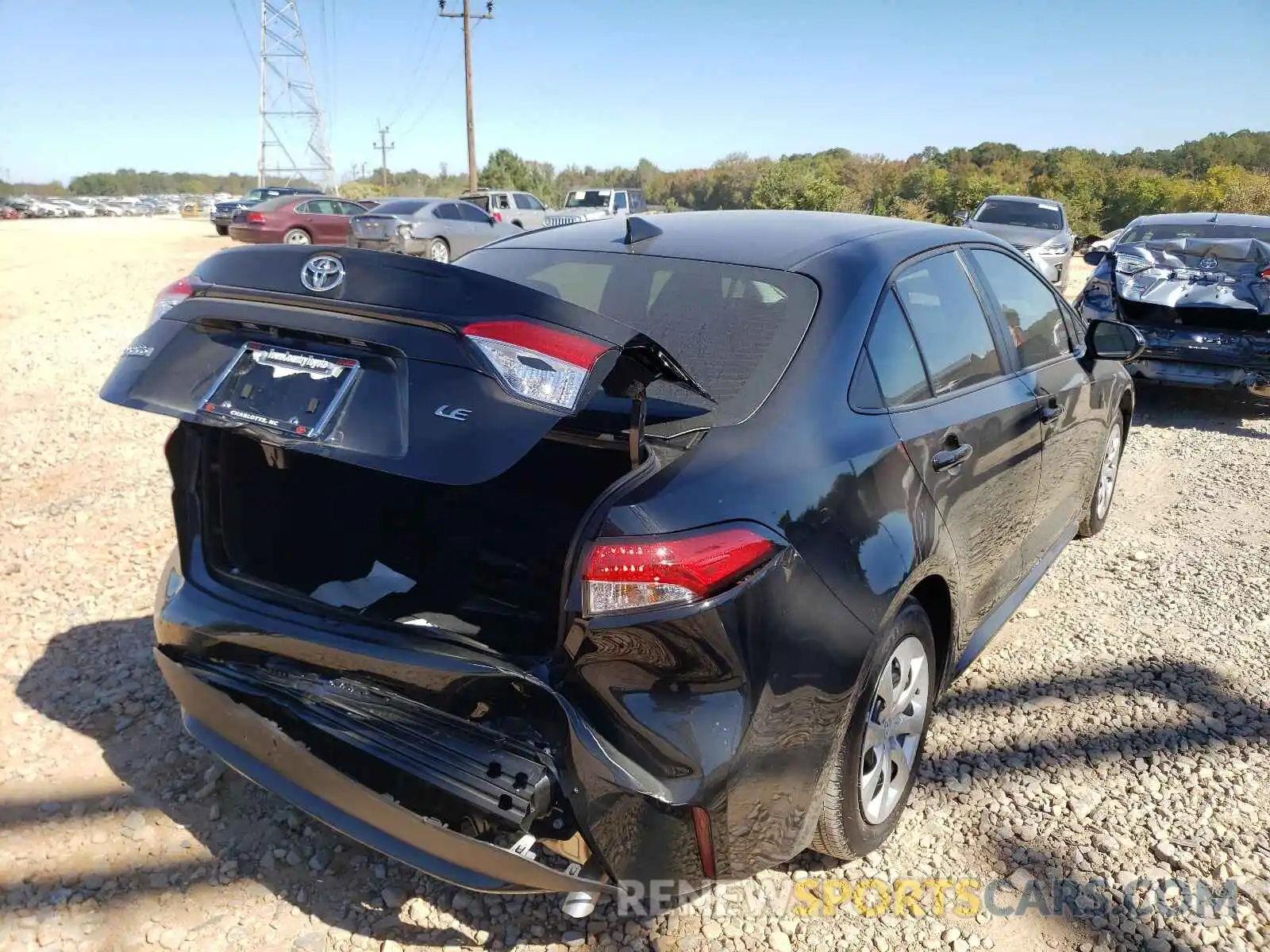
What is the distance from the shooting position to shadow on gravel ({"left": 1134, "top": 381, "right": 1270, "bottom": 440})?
23.7ft

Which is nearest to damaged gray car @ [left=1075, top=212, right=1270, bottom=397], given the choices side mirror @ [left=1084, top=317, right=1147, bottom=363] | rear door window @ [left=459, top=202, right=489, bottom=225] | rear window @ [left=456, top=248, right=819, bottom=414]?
side mirror @ [left=1084, top=317, right=1147, bottom=363]

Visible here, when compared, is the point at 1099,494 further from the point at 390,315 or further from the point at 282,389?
the point at 282,389

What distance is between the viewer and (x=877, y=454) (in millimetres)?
2211

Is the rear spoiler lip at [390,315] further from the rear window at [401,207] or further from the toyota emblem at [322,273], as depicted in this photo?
the rear window at [401,207]

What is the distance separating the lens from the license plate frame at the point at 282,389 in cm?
183

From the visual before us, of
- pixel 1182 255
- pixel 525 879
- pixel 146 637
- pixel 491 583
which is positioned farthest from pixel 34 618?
pixel 1182 255

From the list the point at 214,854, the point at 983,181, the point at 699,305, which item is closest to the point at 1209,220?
the point at 699,305

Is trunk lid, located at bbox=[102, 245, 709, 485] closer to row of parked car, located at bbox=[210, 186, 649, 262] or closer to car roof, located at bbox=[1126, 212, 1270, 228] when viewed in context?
car roof, located at bbox=[1126, 212, 1270, 228]

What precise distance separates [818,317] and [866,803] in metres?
1.30

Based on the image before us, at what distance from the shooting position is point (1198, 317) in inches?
279

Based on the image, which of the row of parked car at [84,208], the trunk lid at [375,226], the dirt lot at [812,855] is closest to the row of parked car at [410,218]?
the trunk lid at [375,226]

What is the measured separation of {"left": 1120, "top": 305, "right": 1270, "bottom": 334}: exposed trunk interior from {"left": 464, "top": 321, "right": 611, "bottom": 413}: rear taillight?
708cm

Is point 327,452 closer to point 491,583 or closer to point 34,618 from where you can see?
point 491,583

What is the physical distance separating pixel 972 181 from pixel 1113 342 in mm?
32025
